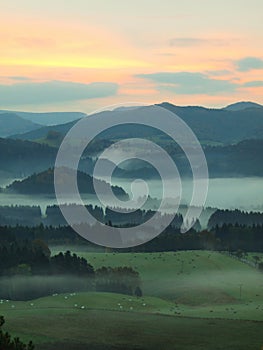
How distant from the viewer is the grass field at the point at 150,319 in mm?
89125

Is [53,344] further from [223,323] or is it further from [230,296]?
[230,296]

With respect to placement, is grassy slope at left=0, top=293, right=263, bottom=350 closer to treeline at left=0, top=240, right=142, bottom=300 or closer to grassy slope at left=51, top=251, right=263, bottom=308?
grassy slope at left=51, top=251, right=263, bottom=308

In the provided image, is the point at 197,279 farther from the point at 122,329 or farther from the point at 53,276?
the point at 122,329

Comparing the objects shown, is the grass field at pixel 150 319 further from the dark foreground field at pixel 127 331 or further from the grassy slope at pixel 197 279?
the grassy slope at pixel 197 279

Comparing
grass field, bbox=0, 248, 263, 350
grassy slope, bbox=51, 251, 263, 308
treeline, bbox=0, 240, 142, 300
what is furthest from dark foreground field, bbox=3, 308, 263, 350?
treeline, bbox=0, 240, 142, 300

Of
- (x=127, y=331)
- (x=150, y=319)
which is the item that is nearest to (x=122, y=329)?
(x=127, y=331)

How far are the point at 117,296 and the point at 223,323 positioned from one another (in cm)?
3943

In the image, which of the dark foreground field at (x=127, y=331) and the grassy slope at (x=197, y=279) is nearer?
the dark foreground field at (x=127, y=331)

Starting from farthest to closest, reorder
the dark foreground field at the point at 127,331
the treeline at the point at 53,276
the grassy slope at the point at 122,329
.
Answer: the treeline at the point at 53,276
the grassy slope at the point at 122,329
the dark foreground field at the point at 127,331

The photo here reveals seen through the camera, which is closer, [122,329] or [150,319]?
[122,329]

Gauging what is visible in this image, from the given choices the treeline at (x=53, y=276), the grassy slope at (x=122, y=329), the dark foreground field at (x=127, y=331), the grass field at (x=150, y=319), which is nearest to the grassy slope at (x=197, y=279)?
the grass field at (x=150, y=319)

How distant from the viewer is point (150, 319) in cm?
10512

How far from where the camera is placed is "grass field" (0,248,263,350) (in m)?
89.1

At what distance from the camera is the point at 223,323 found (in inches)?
4023
